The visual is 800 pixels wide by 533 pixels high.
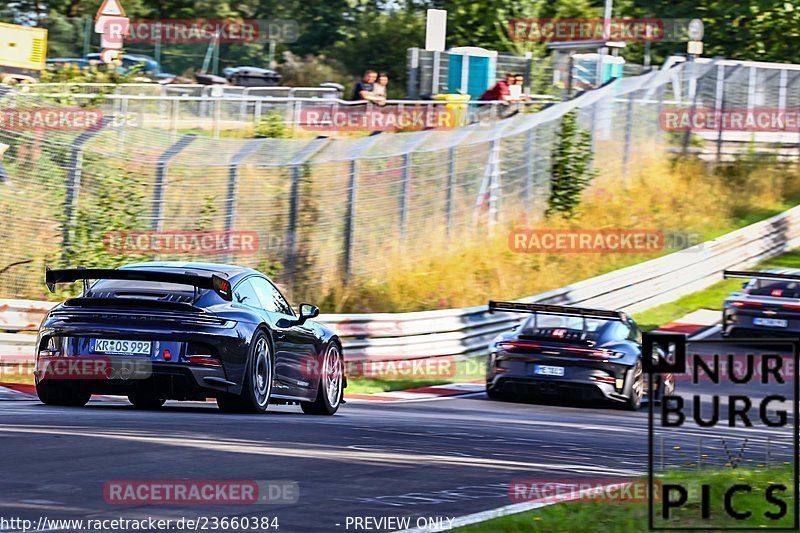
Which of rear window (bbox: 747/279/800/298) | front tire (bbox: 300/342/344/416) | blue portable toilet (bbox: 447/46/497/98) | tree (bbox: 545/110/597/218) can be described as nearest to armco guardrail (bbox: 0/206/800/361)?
tree (bbox: 545/110/597/218)

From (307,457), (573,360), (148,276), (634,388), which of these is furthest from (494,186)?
(307,457)

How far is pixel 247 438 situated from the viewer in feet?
31.7

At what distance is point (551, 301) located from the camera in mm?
23469

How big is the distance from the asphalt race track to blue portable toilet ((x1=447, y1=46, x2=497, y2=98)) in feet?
88.7

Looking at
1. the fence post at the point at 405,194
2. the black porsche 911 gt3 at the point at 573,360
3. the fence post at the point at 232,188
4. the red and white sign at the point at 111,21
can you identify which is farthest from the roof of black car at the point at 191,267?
the red and white sign at the point at 111,21

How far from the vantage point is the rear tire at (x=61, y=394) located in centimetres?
1152

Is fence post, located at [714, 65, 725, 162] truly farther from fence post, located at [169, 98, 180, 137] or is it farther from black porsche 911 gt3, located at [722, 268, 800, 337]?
fence post, located at [169, 98, 180, 137]

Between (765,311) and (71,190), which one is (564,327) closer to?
(765,311)

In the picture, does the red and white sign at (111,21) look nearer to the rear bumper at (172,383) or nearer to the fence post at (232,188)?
the fence post at (232,188)

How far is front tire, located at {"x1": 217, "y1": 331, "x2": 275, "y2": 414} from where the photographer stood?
38.1 feet

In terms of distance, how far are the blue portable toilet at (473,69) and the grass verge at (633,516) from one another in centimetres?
3187

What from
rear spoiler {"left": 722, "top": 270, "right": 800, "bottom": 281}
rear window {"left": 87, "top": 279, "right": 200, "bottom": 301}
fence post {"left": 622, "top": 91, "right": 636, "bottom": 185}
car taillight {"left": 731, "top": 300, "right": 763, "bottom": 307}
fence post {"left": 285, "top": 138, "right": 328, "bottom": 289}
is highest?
fence post {"left": 622, "top": 91, "right": 636, "bottom": 185}

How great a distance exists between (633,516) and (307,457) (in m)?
2.56

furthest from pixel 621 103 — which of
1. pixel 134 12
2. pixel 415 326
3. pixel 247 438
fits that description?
pixel 134 12
